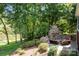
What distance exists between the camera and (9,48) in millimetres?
10641

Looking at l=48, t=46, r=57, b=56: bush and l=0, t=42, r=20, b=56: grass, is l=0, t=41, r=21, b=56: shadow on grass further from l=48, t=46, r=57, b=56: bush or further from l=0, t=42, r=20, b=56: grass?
l=48, t=46, r=57, b=56: bush

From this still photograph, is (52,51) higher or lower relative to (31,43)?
lower

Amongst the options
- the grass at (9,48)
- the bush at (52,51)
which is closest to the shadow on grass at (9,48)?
the grass at (9,48)

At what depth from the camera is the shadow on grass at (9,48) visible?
10641mm

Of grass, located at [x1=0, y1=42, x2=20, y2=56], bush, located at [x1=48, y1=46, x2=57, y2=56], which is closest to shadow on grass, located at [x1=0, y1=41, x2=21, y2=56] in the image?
grass, located at [x1=0, y1=42, x2=20, y2=56]

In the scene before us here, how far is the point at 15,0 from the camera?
1058 centimetres

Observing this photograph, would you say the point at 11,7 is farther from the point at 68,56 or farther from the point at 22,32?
the point at 68,56

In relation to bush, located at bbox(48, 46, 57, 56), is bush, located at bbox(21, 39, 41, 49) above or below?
above

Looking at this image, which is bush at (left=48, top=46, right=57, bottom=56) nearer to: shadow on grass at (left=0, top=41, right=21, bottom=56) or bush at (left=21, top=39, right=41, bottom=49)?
bush at (left=21, top=39, right=41, bottom=49)

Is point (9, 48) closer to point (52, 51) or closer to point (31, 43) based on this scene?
point (31, 43)

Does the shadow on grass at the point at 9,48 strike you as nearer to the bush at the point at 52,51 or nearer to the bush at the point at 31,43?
the bush at the point at 31,43

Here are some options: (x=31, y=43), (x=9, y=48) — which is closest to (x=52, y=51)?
(x=31, y=43)

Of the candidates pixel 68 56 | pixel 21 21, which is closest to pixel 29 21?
pixel 21 21

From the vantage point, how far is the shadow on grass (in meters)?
10.6
